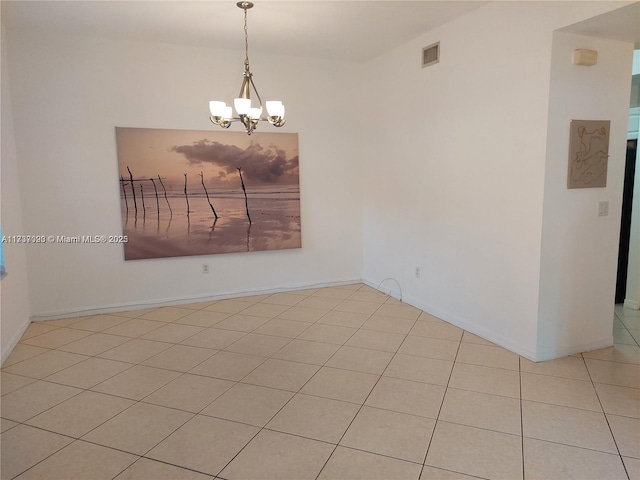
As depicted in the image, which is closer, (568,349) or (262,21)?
(568,349)

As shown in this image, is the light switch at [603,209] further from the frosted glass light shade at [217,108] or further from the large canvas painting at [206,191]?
the large canvas painting at [206,191]

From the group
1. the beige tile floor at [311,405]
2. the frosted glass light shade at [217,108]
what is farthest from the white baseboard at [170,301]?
the frosted glass light shade at [217,108]

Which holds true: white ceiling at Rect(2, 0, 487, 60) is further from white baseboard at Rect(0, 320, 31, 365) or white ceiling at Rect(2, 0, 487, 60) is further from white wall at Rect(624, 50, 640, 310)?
white baseboard at Rect(0, 320, 31, 365)

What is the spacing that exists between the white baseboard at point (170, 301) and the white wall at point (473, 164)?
39.5 inches

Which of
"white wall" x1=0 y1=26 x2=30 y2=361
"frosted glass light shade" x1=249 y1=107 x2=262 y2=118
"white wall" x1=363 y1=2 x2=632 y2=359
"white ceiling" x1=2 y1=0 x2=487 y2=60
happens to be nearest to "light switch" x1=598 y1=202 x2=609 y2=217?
"white wall" x1=363 y1=2 x2=632 y2=359

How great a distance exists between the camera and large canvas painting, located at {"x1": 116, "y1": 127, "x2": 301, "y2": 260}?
4391 millimetres

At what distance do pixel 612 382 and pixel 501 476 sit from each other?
1.43m

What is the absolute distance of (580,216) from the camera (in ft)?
10.2

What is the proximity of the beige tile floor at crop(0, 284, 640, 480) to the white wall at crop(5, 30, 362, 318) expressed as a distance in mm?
695

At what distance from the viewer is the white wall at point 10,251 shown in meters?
3.38

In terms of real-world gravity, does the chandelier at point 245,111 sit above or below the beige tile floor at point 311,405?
above

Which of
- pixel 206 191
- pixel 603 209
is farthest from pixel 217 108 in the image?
pixel 603 209

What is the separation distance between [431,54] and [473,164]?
1.25m

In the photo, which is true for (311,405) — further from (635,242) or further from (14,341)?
(635,242)
